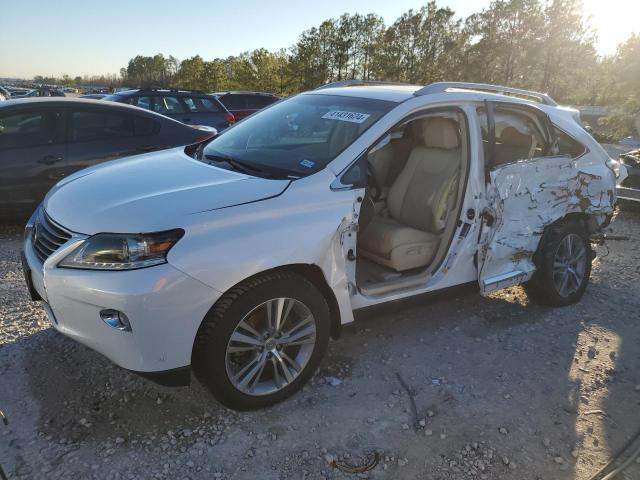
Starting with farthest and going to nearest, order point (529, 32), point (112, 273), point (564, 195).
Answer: point (529, 32) → point (564, 195) → point (112, 273)

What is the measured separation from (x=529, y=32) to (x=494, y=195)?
3306cm

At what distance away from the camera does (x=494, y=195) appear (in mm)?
3670

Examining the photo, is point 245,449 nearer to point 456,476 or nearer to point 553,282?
point 456,476

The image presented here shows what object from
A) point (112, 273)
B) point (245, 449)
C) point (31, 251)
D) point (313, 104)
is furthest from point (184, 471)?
point (313, 104)

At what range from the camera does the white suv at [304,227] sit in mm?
2449

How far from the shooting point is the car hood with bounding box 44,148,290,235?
8.27ft

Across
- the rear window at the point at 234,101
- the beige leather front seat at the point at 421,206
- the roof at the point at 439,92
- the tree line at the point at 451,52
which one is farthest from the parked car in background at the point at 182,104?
the tree line at the point at 451,52

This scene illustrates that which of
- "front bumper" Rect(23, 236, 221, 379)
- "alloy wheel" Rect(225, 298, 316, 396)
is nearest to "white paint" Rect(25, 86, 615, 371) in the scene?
"front bumper" Rect(23, 236, 221, 379)

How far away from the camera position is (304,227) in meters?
2.76

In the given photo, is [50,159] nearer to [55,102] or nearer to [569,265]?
[55,102]

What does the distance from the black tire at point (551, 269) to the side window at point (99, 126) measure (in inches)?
188

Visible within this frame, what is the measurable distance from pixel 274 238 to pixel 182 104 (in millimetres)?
9640

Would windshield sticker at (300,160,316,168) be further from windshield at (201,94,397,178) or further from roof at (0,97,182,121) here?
roof at (0,97,182,121)

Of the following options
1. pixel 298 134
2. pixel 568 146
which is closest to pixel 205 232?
pixel 298 134
